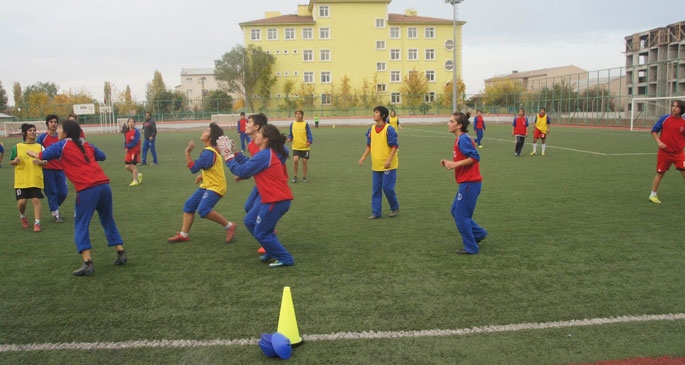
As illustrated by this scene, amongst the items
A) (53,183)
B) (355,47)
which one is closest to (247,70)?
(355,47)

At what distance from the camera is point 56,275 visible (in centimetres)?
592

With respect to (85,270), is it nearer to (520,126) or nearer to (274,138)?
(274,138)

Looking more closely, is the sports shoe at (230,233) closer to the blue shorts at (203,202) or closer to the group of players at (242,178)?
the group of players at (242,178)

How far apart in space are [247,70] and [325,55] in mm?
11020

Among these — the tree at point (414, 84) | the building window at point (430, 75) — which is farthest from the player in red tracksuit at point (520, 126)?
the building window at point (430, 75)

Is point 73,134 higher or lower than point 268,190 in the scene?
higher

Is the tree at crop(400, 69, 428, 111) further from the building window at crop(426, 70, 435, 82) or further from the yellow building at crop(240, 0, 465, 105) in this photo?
the building window at crop(426, 70, 435, 82)

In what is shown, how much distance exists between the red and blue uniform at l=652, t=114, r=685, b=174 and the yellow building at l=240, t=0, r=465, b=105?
60986 millimetres

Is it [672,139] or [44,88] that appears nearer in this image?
[672,139]

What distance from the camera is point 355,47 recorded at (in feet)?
235

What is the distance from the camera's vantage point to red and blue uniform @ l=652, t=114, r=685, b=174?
30.3ft

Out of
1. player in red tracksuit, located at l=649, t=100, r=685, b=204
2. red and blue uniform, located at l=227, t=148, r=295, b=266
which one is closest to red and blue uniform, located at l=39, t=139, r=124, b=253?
red and blue uniform, located at l=227, t=148, r=295, b=266

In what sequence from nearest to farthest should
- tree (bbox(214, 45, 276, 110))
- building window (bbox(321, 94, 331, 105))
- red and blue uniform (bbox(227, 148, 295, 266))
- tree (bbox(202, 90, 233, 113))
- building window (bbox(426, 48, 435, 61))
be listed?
red and blue uniform (bbox(227, 148, 295, 266)) → tree (bbox(202, 90, 233, 113)) → building window (bbox(321, 94, 331, 105)) → tree (bbox(214, 45, 276, 110)) → building window (bbox(426, 48, 435, 61))

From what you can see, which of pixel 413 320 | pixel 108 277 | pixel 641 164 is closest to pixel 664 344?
pixel 413 320
